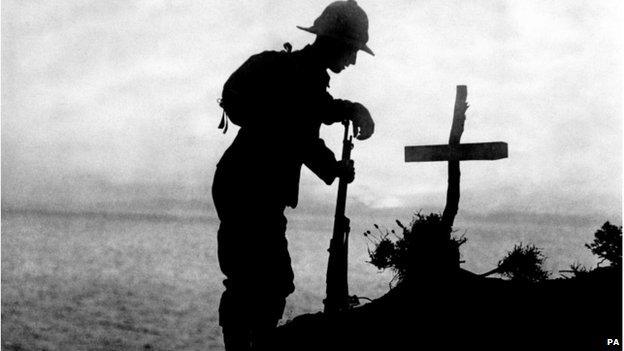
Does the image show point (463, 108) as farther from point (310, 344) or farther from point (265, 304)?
point (265, 304)

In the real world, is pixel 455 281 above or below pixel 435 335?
above

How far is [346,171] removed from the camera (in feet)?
18.6

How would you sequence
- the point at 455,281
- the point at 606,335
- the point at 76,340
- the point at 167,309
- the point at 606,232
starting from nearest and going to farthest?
the point at 606,335 < the point at 455,281 < the point at 606,232 < the point at 76,340 < the point at 167,309

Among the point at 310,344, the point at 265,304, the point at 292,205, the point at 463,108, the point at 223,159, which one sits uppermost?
the point at 463,108

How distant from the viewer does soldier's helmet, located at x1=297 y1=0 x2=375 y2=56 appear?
5.12m

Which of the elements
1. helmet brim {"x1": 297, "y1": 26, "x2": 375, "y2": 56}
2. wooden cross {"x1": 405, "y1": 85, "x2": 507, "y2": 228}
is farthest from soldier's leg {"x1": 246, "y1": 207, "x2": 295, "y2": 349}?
wooden cross {"x1": 405, "y1": 85, "x2": 507, "y2": 228}

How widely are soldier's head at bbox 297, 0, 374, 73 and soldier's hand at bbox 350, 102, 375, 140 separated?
1.30 ft

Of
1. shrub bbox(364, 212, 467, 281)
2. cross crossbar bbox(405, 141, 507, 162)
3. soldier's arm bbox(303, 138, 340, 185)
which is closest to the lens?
soldier's arm bbox(303, 138, 340, 185)

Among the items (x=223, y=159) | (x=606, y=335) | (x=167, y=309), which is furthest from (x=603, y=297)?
(x=167, y=309)

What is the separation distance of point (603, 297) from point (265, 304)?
381cm

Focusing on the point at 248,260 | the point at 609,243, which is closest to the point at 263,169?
the point at 248,260

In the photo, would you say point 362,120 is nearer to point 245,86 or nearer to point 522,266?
point 245,86

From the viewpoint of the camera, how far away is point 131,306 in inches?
2874

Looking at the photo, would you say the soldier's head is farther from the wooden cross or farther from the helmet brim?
the wooden cross
